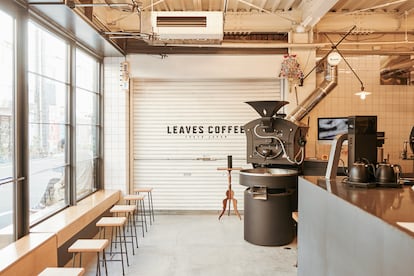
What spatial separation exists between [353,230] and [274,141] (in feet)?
12.3

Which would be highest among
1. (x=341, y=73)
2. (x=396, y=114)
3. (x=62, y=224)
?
(x=341, y=73)

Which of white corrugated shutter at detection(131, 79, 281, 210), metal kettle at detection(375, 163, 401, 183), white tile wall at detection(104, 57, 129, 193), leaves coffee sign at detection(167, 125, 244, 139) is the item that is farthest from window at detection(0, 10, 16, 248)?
leaves coffee sign at detection(167, 125, 244, 139)

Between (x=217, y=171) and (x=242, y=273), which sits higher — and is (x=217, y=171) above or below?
above

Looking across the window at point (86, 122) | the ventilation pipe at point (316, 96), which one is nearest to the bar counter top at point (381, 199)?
the ventilation pipe at point (316, 96)

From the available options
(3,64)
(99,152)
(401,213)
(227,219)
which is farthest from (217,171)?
(401,213)

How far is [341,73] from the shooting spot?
23.7ft

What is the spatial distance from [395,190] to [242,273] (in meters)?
2.23

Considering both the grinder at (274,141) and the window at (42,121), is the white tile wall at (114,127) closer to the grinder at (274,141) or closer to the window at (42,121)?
the window at (42,121)

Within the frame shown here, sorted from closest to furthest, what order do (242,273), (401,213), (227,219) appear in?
(401,213)
(242,273)
(227,219)

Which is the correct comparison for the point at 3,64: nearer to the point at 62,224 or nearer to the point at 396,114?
the point at 62,224

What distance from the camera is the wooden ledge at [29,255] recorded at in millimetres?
3016

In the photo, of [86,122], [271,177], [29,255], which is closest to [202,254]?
[271,177]

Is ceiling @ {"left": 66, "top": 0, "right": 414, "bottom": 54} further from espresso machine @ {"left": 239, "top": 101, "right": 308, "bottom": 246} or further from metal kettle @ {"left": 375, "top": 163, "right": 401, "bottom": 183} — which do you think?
metal kettle @ {"left": 375, "top": 163, "right": 401, "bottom": 183}

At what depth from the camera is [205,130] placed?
7.21 metres
